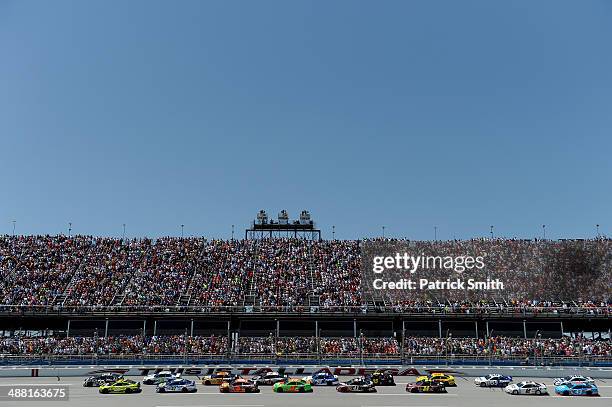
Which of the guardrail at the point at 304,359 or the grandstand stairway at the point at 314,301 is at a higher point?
the grandstand stairway at the point at 314,301

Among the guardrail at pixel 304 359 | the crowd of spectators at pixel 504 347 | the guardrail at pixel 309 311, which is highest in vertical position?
the guardrail at pixel 309 311

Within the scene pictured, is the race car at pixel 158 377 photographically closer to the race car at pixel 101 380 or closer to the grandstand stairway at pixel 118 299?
the race car at pixel 101 380

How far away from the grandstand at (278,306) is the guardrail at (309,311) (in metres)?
0.11

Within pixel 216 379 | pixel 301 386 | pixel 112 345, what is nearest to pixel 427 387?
pixel 301 386

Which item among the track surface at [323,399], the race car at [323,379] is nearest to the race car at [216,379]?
the track surface at [323,399]

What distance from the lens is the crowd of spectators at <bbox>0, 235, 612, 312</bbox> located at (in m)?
69.4

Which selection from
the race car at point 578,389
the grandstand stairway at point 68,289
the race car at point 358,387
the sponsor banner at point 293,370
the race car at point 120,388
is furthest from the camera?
the grandstand stairway at point 68,289

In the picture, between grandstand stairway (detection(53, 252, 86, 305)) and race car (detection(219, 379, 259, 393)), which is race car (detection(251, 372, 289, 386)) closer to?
race car (detection(219, 379, 259, 393))

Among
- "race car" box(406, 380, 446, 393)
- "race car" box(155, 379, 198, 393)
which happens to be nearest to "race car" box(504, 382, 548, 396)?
"race car" box(406, 380, 446, 393)

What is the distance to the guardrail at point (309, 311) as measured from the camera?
65562 millimetres

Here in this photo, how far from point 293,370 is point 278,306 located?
39.7 ft

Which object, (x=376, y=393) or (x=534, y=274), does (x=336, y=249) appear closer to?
(x=534, y=274)

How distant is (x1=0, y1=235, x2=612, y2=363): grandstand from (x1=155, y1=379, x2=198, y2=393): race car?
13312mm

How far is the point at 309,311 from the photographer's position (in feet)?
220
